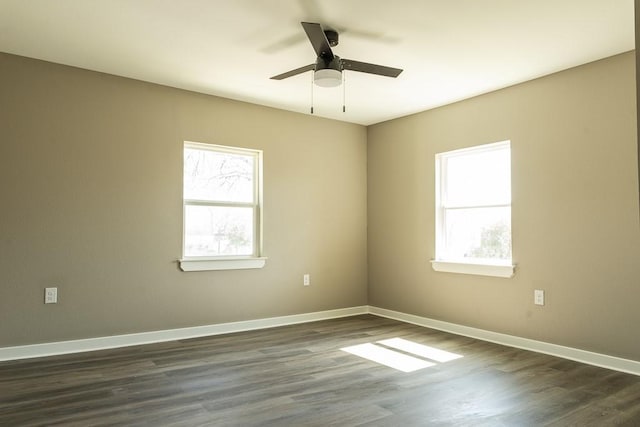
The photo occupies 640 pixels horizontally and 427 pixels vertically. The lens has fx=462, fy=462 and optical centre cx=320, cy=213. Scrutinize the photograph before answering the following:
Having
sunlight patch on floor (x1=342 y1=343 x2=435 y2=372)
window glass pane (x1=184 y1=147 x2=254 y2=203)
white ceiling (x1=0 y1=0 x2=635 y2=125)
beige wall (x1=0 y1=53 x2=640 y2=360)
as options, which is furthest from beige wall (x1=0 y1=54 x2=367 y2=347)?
sunlight patch on floor (x1=342 y1=343 x2=435 y2=372)

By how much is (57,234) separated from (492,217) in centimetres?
382

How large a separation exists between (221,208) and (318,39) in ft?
7.49

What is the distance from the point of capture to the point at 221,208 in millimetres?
4668

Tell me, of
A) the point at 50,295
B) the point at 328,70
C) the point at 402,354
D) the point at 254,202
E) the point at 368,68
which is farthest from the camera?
the point at 254,202

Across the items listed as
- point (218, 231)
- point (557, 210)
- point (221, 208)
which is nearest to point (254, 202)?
point (221, 208)

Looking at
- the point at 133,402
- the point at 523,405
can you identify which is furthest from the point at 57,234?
the point at 523,405

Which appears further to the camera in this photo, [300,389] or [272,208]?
[272,208]

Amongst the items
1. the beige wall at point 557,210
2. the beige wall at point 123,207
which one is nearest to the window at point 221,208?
the beige wall at point 123,207

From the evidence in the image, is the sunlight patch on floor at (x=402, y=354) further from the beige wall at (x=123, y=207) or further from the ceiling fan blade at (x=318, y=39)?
the ceiling fan blade at (x=318, y=39)

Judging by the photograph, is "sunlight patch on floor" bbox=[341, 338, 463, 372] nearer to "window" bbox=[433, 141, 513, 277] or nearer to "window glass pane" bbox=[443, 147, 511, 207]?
"window" bbox=[433, 141, 513, 277]

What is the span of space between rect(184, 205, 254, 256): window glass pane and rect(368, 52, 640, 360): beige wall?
1837 mm

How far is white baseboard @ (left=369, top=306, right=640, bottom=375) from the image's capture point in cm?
338

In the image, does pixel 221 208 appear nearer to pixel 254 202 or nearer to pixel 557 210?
pixel 254 202

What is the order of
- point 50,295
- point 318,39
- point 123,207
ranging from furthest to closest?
point 123,207 < point 50,295 < point 318,39
